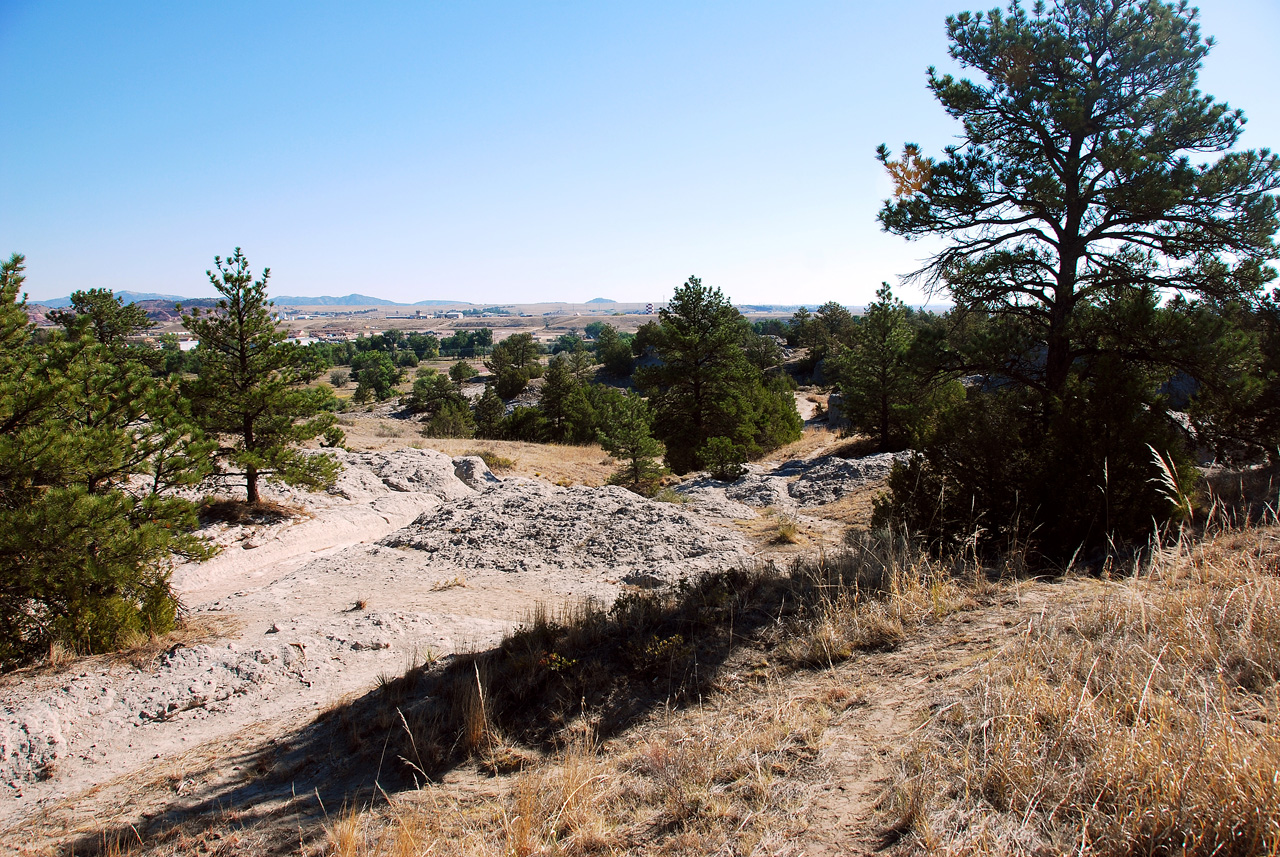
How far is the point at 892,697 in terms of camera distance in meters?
3.68

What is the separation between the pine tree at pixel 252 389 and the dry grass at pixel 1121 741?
1345 centimetres

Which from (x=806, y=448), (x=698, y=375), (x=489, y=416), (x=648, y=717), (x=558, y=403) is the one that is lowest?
(x=489, y=416)

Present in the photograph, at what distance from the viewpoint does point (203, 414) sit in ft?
42.7

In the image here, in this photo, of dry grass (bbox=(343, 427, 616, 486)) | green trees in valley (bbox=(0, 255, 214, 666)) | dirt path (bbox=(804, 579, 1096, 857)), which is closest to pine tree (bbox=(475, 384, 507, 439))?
dry grass (bbox=(343, 427, 616, 486))

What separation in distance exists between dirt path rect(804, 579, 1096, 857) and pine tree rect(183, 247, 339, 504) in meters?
12.6

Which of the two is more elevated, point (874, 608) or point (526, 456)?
point (874, 608)

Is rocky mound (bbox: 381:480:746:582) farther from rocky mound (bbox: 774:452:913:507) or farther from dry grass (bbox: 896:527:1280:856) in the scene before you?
dry grass (bbox: 896:527:1280:856)

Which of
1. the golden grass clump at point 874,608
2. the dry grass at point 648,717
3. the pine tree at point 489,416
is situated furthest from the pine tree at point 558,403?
the golden grass clump at point 874,608

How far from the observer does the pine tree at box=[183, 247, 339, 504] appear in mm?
13023

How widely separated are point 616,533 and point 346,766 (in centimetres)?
713

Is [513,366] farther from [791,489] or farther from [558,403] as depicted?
[791,489]

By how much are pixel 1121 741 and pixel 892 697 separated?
135 cm

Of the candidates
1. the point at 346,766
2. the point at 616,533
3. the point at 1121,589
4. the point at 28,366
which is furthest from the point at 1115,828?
the point at 28,366

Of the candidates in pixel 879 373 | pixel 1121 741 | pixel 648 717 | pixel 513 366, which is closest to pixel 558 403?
pixel 879 373
